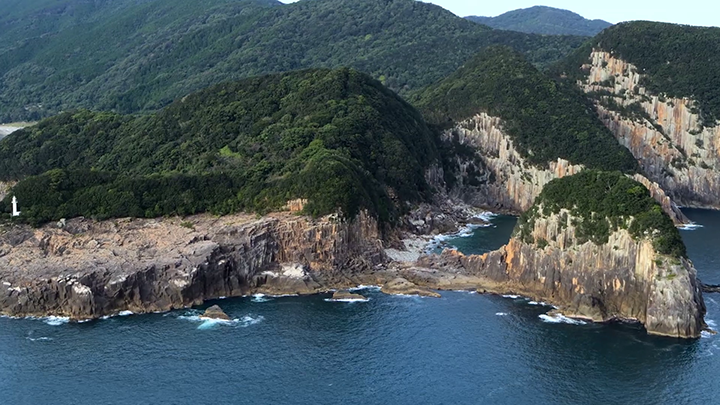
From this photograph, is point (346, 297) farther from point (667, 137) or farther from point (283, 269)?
point (667, 137)

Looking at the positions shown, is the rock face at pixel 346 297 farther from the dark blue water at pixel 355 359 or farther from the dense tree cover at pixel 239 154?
the dense tree cover at pixel 239 154

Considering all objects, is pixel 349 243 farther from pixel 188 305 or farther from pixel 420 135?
pixel 420 135

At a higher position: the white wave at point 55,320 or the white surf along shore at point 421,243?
the white surf along shore at point 421,243

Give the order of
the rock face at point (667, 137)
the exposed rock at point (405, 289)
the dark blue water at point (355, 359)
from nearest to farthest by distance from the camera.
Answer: the dark blue water at point (355, 359) < the exposed rock at point (405, 289) < the rock face at point (667, 137)

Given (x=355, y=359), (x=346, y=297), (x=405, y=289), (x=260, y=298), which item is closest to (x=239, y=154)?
(x=260, y=298)

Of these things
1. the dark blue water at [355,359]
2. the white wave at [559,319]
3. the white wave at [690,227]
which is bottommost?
the dark blue water at [355,359]

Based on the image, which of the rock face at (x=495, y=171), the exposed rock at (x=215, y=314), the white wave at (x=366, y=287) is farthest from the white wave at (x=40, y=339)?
the rock face at (x=495, y=171)

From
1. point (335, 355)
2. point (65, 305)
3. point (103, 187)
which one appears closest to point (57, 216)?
point (103, 187)
